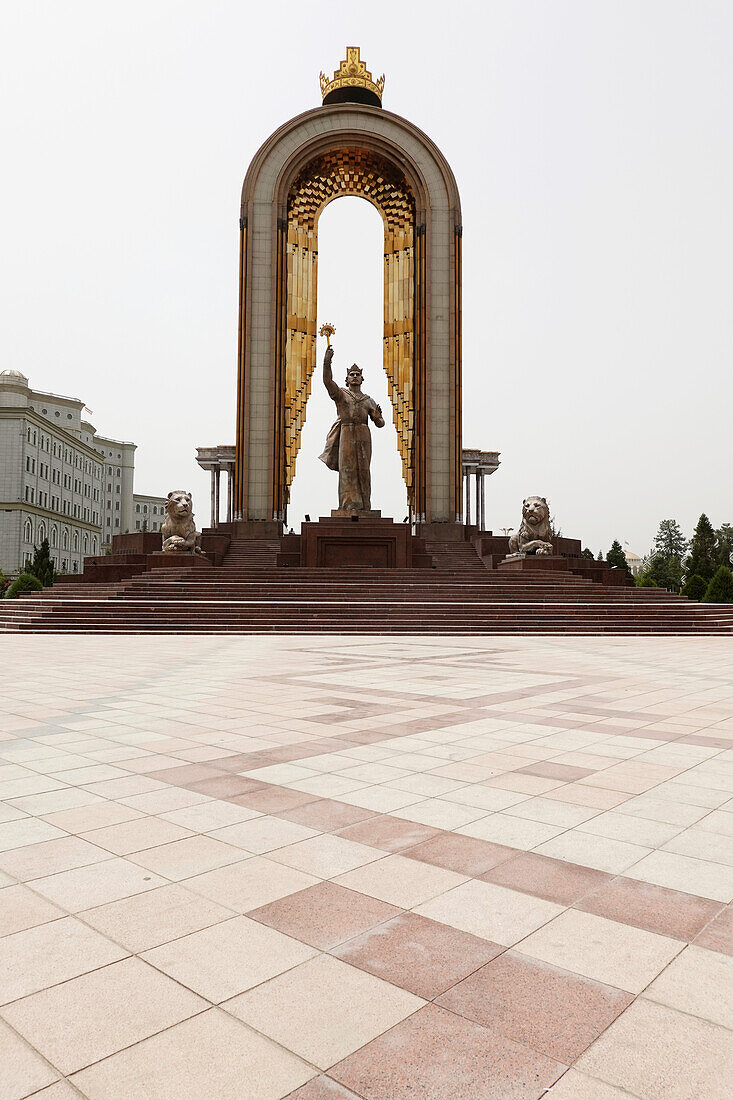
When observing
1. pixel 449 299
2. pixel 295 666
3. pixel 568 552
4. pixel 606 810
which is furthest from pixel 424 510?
pixel 606 810

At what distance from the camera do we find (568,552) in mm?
27250

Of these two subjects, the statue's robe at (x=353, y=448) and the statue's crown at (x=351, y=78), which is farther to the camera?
the statue's crown at (x=351, y=78)

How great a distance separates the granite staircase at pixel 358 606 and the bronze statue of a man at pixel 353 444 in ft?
17.9

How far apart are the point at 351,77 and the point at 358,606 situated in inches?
1182

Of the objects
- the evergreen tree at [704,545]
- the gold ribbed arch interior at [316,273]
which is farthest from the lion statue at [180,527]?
the evergreen tree at [704,545]

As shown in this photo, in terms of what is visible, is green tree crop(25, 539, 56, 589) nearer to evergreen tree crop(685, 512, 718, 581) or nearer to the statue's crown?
the statue's crown

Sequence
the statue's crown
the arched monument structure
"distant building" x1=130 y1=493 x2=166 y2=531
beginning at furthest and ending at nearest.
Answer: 1. "distant building" x1=130 y1=493 x2=166 y2=531
2. the statue's crown
3. the arched monument structure

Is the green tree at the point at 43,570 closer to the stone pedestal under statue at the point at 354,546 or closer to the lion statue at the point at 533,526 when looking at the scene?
the stone pedestal under statue at the point at 354,546

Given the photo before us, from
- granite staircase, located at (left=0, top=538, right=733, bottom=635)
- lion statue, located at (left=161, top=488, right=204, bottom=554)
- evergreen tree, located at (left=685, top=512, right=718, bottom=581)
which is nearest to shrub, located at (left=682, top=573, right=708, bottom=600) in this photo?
granite staircase, located at (left=0, top=538, right=733, bottom=635)

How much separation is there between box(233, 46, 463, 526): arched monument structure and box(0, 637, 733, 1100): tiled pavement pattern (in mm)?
26292

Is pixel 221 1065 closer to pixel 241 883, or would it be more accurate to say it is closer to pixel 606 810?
pixel 241 883

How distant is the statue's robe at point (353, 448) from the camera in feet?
83.4

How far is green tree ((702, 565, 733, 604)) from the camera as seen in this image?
26.9 meters

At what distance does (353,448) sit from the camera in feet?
84.3
